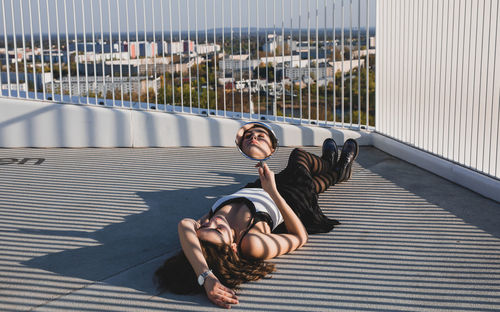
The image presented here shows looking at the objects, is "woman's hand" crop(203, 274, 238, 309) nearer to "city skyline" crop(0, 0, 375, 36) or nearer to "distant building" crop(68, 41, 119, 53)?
"city skyline" crop(0, 0, 375, 36)

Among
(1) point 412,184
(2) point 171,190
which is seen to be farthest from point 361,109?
(2) point 171,190

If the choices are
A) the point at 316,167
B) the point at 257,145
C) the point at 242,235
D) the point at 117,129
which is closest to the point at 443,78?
the point at 316,167

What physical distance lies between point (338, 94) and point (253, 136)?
13.6 ft

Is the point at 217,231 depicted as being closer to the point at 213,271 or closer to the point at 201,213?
the point at 213,271

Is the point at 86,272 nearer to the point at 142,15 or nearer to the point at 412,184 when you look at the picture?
the point at 412,184

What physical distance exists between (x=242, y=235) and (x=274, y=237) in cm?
21

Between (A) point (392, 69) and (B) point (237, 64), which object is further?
(B) point (237, 64)

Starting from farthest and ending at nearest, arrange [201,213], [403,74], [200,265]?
[403,74] → [201,213] → [200,265]

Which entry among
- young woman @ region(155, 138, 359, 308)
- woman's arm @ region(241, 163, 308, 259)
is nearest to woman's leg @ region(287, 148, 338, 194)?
young woman @ region(155, 138, 359, 308)

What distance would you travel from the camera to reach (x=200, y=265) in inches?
126

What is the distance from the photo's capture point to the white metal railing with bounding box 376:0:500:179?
15.5 ft

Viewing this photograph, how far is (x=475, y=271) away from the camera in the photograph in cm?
343

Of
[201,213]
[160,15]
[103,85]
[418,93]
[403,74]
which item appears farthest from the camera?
[103,85]

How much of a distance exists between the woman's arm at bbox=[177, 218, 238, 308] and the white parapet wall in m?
3.67
